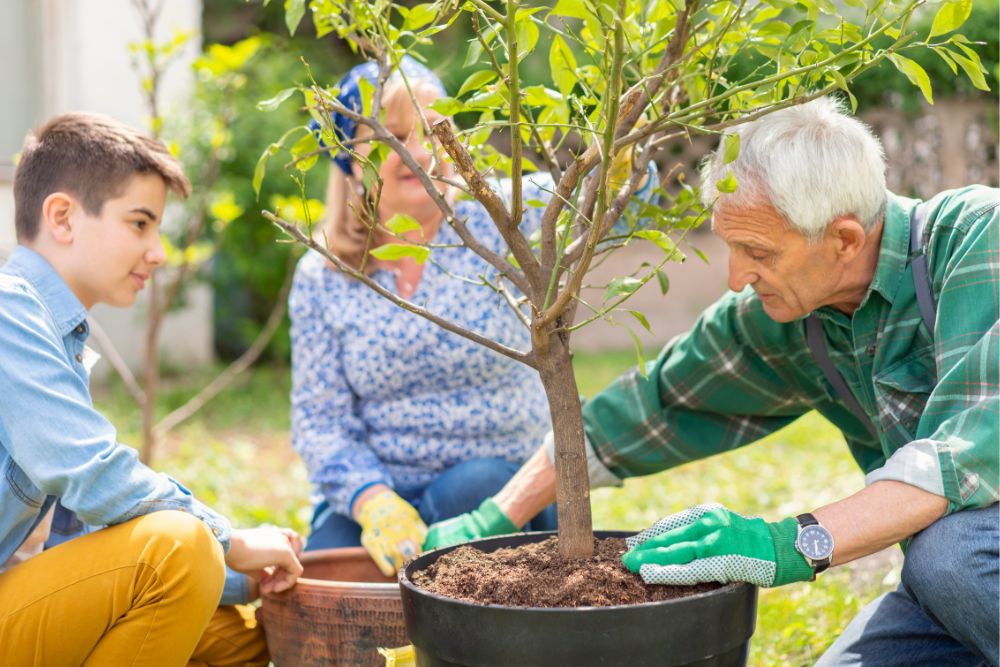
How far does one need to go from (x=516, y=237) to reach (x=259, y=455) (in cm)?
364

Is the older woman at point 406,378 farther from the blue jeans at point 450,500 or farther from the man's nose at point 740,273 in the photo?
the man's nose at point 740,273

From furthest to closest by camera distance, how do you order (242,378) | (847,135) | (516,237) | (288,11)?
(242,378) → (847,135) → (516,237) → (288,11)

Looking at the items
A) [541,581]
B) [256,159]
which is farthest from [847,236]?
[256,159]

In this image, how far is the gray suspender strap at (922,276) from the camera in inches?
71.2

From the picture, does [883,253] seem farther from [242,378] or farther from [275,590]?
[242,378]

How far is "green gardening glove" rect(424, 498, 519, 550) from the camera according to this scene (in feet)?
6.94

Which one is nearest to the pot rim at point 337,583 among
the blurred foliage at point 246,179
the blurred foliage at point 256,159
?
the blurred foliage at point 256,159

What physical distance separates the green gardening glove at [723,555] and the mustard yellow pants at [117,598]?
738 mm

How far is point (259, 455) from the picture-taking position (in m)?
5.02

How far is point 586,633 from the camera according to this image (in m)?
1.42

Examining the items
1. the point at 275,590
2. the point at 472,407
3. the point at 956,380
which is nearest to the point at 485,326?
the point at 472,407

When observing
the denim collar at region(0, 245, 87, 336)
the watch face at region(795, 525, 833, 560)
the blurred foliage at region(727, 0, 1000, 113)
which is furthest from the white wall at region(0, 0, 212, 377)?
the watch face at region(795, 525, 833, 560)

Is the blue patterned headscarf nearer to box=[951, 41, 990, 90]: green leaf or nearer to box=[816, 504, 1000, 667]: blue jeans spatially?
box=[951, 41, 990, 90]: green leaf

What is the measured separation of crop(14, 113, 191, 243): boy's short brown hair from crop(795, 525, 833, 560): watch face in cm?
142
